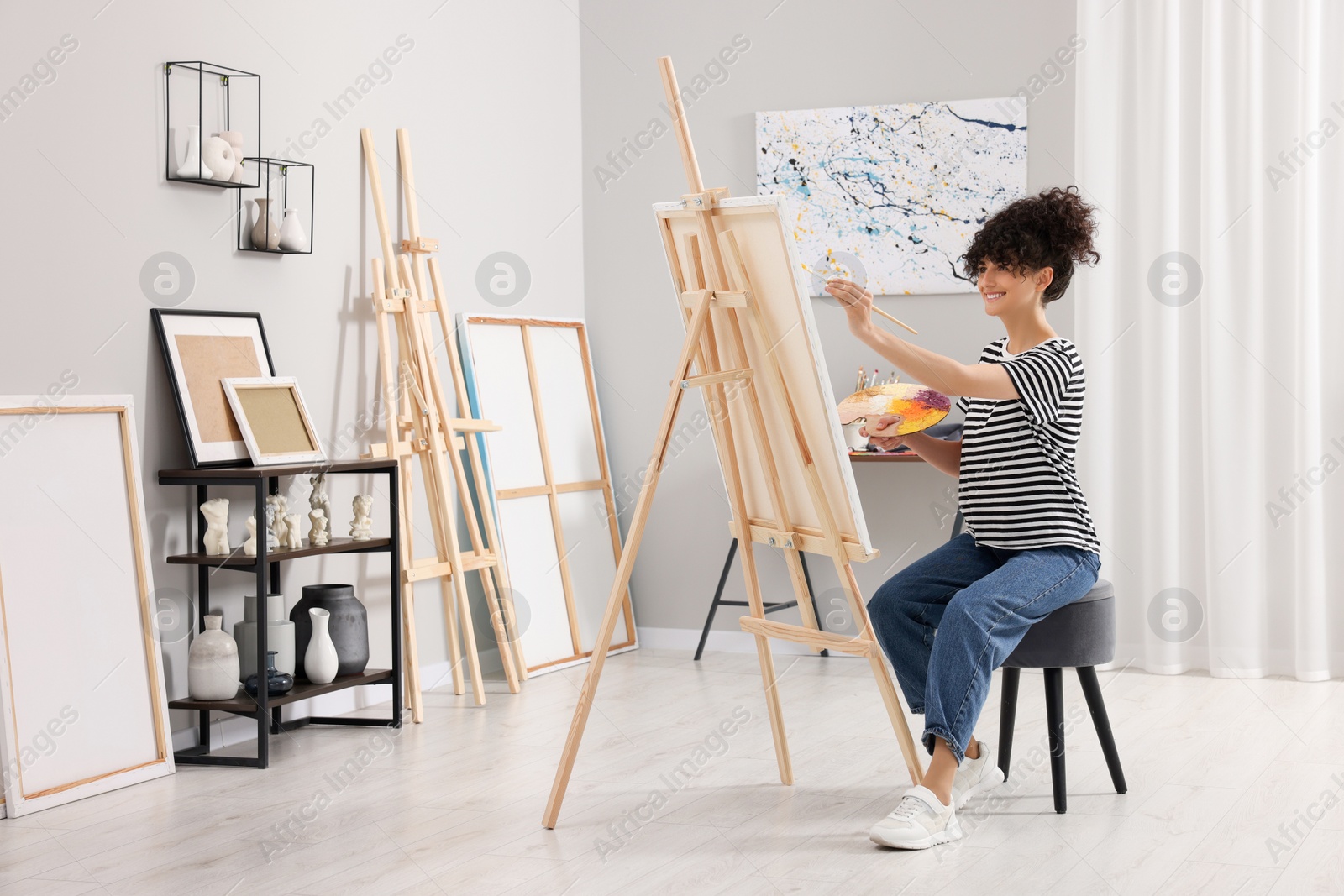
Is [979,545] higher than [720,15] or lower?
lower

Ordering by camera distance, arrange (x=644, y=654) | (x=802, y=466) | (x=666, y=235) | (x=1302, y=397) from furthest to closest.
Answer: (x=644, y=654) → (x=1302, y=397) → (x=666, y=235) → (x=802, y=466)

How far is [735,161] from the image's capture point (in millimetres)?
4875

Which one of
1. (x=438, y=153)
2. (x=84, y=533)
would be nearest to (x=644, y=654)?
(x=438, y=153)

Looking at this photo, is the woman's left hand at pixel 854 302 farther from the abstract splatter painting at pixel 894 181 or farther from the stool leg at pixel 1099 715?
the abstract splatter painting at pixel 894 181

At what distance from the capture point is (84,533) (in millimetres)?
3023

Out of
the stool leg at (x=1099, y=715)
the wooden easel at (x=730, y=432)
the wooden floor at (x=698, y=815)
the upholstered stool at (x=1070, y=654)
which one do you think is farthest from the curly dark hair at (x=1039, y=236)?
the wooden floor at (x=698, y=815)

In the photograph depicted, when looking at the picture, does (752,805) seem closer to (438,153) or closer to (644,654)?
(644,654)

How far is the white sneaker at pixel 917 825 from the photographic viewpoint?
251 centimetres

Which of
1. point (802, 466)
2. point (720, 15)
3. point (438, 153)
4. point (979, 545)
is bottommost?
point (979, 545)

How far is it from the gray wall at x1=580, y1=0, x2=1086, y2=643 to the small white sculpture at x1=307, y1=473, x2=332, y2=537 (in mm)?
1676

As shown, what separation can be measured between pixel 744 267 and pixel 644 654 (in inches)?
102

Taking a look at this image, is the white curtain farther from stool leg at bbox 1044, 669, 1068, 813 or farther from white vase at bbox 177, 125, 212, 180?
white vase at bbox 177, 125, 212, 180

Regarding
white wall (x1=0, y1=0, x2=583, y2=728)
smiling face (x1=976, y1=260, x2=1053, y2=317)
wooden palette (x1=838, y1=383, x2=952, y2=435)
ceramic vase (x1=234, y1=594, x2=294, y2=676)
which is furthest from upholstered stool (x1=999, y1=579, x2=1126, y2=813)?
white wall (x1=0, y1=0, x2=583, y2=728)

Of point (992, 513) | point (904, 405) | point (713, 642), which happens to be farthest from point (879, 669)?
point (713, 642)
